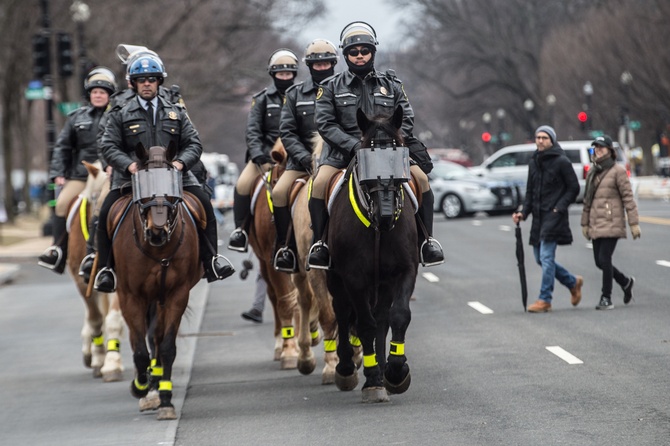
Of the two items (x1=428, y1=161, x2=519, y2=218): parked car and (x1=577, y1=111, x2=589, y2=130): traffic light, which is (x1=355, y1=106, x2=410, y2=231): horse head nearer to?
(x1=428, y1=161, x2=519, y2=218): parked car

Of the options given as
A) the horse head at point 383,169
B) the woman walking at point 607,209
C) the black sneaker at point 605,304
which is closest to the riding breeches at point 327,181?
the horse head at point 383,169

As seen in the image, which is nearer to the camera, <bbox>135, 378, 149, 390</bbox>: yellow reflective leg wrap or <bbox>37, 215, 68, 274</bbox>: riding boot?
<bbox>135, 378, 149, 390</bbox>: yellow reflective leg wrap

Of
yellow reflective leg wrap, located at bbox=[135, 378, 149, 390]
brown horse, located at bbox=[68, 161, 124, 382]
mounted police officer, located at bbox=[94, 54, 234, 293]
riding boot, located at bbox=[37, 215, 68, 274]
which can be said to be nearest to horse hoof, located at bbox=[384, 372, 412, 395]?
mounted police officer, located at bbox=[94, 54, 234, 293]

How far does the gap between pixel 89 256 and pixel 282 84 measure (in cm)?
283

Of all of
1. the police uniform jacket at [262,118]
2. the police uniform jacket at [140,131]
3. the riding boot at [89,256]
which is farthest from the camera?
the police uniform jacket at [262,118]

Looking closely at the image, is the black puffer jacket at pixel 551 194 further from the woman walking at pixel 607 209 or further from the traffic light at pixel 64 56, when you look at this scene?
the traffic light at pixel 64 56

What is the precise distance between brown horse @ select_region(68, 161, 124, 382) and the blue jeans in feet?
16.9

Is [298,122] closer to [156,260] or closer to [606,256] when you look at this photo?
[156,260]

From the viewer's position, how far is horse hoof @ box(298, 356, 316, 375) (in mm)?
11953

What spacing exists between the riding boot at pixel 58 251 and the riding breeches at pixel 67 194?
A: 8 cm

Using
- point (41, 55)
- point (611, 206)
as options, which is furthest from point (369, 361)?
point (41, 55)

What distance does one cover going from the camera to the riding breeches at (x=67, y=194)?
13.8 meters

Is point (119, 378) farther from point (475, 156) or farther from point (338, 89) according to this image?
point (475, 156)

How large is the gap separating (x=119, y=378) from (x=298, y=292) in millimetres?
1844
